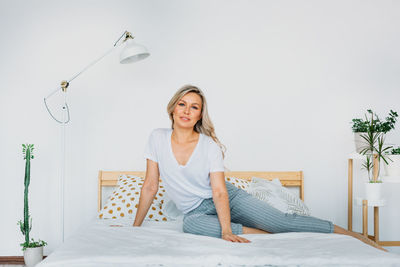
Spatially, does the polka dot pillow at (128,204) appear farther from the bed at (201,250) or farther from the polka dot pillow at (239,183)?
the bed at (201,250)

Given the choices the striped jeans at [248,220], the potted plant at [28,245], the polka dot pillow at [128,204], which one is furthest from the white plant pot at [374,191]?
the potted plant at [28,245]

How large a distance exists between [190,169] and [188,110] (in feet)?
1.02

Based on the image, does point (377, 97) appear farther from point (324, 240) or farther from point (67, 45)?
point (67, 45)

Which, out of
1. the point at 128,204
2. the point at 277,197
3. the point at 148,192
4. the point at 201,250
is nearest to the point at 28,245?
the point at 128,204

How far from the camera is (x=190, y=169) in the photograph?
2.21 m

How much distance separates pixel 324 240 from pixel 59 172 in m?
2.26

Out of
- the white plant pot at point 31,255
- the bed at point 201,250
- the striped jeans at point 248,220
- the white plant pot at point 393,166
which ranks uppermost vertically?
the white plant pot at point 393,166

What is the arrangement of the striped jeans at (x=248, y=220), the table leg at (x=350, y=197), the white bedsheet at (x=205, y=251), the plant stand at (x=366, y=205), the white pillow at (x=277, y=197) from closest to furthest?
the white bedsheet at (x=205, y=251) → the striped jeans at (x=248, y=220) → the white pillow at (x=277, y=197) → the plant stand at (x=366, y=205) → the table leg at (x=350, y=197)

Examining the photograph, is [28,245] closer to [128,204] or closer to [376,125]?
[128,204]

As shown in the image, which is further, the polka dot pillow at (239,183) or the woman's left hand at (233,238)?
the polka dot pillow at (239,183)

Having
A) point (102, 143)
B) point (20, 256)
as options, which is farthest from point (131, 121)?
point (20, 256)

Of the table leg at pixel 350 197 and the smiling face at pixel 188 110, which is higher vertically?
the smiling face at pixel 188 110

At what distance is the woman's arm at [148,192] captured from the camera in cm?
226

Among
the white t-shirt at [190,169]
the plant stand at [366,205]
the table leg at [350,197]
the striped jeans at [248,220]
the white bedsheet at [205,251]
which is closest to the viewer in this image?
the white bedsheet at [205,251]
